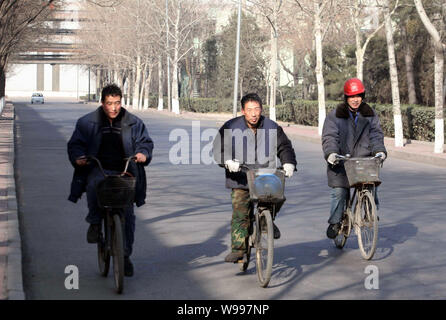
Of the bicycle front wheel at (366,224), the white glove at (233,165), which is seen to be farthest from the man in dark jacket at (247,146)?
the bicycle front wheel at (366,224)

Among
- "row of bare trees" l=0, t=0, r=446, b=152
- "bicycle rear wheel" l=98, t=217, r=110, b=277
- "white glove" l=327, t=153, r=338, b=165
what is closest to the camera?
"bicycle rear wheel" l=98, t=217, r=110, b=277

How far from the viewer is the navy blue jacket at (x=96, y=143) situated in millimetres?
7504

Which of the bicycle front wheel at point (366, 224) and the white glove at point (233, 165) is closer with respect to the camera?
the white glove at point (233, 165)

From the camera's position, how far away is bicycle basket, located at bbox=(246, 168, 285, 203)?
7.32 m

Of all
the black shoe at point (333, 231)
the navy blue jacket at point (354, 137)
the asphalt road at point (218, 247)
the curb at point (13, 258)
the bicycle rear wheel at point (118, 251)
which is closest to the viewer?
the curb at point (13, 258)

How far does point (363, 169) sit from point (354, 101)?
74 cm

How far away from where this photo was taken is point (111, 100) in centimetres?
746

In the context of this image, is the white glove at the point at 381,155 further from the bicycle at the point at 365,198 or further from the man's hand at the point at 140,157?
the man's hand at the point at 140,157

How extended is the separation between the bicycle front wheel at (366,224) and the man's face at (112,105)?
2.78m

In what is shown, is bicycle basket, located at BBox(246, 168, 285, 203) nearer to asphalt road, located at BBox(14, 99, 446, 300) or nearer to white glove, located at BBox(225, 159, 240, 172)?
white glove, located at BBox(225, 159, 240, 172)

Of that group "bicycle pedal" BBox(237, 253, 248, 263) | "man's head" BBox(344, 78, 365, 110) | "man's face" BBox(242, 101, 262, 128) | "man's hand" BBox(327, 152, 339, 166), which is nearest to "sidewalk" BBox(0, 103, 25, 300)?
"bicycle pedal" BBox(237, 253, 248, 263)

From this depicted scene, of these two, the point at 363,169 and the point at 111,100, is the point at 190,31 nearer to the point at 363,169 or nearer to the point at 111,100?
the point at 363,169

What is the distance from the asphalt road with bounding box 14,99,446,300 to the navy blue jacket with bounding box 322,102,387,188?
0.83m

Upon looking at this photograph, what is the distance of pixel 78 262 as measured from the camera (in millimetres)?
8461
